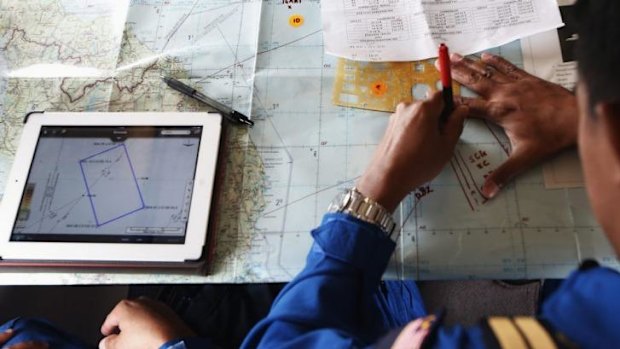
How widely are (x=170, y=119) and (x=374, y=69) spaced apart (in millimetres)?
352

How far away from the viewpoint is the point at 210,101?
2.77 feet

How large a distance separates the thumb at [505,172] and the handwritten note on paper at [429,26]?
209mm

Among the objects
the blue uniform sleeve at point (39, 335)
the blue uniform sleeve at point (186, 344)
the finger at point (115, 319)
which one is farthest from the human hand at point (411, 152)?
the blue uniform sleeve at point (39, 335)

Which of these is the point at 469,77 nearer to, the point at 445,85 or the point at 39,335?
the point at 445,85

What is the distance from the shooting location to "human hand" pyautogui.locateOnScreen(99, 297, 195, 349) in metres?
0.85

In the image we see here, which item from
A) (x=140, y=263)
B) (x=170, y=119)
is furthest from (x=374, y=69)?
(x=140, y=263)

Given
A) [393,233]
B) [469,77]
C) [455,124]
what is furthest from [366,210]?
[469,77]

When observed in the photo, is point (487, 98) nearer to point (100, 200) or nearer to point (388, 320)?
point (388, 320)

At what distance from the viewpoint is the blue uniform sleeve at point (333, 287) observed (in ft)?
2.10

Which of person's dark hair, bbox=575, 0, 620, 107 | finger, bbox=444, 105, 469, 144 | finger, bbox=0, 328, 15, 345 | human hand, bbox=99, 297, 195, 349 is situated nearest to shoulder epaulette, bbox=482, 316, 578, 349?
person's dark hair, bbox=575, 0, 620, 107

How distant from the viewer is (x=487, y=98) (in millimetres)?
784

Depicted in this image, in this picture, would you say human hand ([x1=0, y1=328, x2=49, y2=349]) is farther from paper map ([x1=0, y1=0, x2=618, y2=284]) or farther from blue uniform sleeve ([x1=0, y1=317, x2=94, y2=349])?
paper map ([x1=0, y1=0, x2=618, y2=284])

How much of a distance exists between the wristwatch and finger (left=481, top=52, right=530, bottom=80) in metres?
0.31

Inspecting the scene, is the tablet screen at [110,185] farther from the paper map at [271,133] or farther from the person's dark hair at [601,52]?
the person's dark hair at [601,52]
